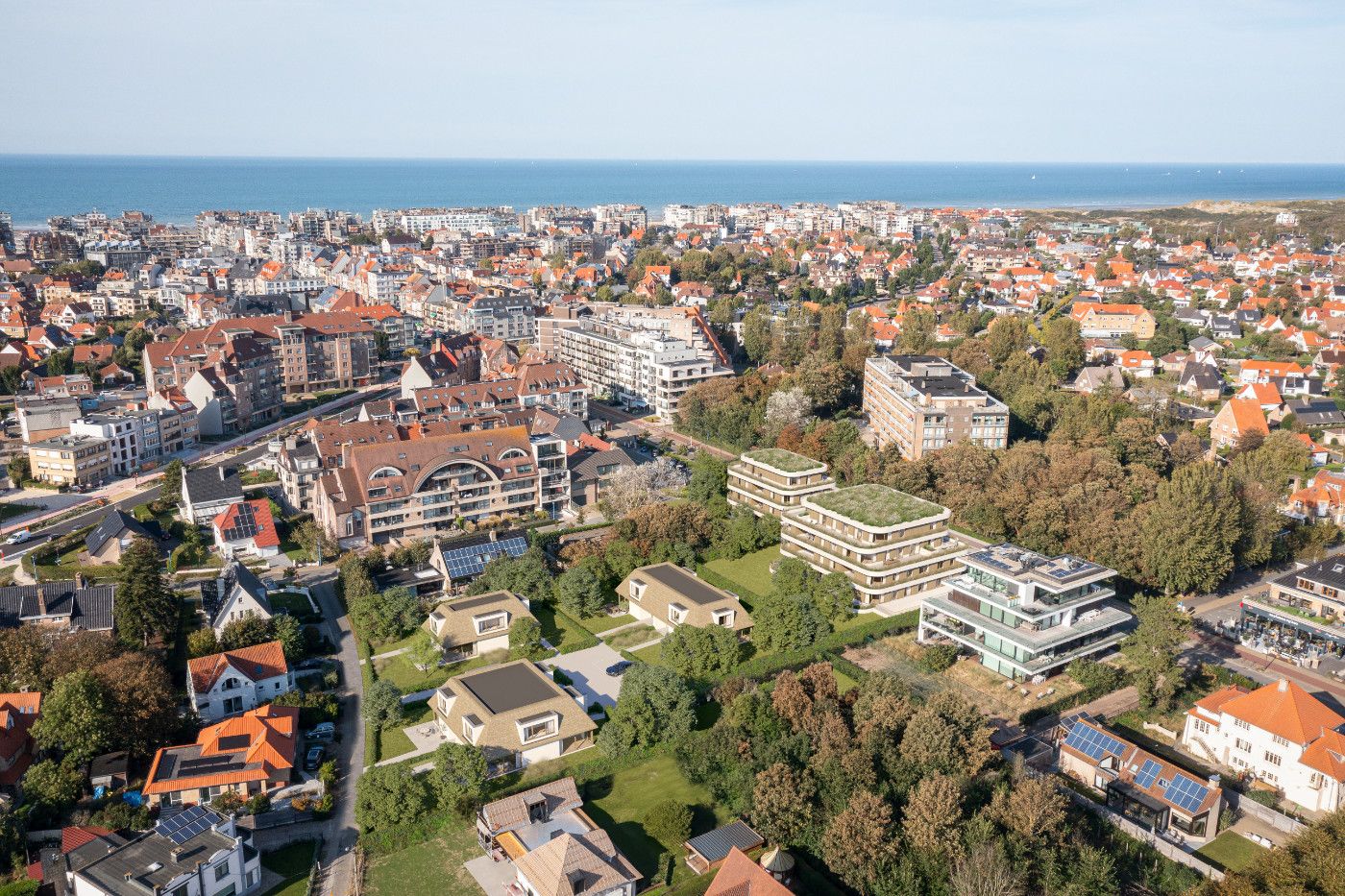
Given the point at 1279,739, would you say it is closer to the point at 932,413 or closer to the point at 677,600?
the point at 677,600

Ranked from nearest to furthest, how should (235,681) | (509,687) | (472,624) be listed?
(509,687), (235,681), (472,624)

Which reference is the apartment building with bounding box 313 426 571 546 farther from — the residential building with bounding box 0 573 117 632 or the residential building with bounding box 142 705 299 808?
the residential building with bounding box 142 705 299 808

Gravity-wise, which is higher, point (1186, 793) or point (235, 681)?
point (1186, 793)

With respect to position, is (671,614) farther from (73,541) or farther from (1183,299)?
(1183,299)

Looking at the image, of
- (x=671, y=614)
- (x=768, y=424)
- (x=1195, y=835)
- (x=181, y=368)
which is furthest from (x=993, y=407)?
(x=181, y=368)

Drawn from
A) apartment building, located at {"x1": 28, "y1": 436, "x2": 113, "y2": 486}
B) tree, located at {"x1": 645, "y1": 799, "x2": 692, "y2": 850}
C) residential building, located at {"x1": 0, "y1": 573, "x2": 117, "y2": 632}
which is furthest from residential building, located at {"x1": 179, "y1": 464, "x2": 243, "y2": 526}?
tree, located at {"x1": 645, "y1": 799, "x2": 692, "y2": 850}

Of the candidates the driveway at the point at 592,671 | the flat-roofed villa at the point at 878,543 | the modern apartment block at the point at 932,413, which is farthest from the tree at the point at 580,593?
the modern apartment block at the point at 932,413

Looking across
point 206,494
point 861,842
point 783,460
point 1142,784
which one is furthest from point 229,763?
point 783,460

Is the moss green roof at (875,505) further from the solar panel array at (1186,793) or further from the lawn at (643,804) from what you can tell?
the solar panel array at (1186,793)
